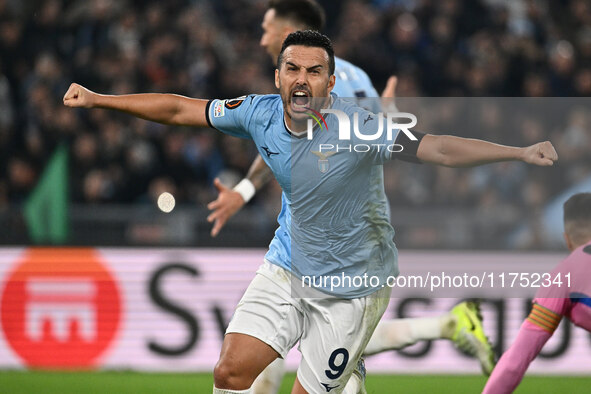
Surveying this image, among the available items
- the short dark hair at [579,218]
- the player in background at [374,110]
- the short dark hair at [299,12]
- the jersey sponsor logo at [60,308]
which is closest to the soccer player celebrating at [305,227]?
the short dark hair at [579,218]

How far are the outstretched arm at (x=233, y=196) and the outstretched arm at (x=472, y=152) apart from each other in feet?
6.29

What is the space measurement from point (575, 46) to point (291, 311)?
30.5 ft

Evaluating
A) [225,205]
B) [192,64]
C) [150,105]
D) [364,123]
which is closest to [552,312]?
[364,123]

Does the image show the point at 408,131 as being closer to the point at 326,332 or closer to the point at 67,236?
the point at 326,332

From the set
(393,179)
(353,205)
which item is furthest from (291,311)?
(393,179)

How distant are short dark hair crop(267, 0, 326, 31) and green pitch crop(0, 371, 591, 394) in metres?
2.85

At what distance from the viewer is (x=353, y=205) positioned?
4465mm

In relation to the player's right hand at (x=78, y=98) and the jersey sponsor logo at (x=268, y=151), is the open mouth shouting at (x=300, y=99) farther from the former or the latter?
the player's right hand at (x=78, y=98)

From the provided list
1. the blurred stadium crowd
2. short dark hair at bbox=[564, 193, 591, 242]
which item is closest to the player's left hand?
short dark hair at bbox=[564, 193, 591, 242]

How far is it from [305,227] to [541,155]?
1.36 m

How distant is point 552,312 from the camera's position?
4.64 meters

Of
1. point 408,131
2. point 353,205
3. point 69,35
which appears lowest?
point 353,205

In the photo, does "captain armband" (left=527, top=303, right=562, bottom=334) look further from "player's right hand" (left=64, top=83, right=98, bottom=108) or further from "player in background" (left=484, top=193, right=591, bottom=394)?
"player's right hand" (left=64, top=83, right=98, bottom=108)

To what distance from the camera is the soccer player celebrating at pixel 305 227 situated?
14.1ft
